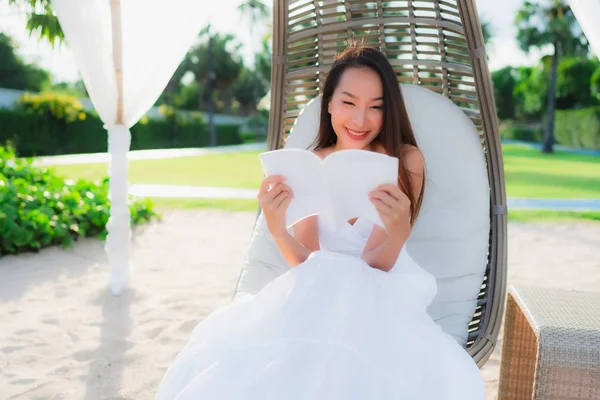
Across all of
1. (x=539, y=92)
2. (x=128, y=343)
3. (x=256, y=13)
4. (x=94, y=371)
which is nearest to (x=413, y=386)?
(x=94, y=371)

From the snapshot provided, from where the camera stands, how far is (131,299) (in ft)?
11.4

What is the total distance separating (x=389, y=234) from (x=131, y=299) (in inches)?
90.5

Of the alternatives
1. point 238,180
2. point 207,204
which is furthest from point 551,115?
Result: point 207,204

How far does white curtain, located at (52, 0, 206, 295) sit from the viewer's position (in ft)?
10.1

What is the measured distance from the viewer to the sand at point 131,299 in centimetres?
243

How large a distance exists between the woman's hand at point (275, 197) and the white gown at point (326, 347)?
6.8 inches

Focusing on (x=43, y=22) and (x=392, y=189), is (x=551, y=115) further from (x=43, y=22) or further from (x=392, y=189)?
(x=392, y=189)

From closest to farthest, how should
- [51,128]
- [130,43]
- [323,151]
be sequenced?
[323,151]
[130,43]
[51,128]

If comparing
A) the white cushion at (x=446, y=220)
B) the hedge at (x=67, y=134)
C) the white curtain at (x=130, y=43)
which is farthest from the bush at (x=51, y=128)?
the white cushion at (x=446, y=220)

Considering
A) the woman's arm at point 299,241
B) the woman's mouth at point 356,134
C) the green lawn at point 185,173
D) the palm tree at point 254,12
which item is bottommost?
the green lawn at point 185,173

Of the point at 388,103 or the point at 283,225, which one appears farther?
the point at 388,103

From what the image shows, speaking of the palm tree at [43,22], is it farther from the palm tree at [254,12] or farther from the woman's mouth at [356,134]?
the palm tree at [254,12]

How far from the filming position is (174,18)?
3.14 meters

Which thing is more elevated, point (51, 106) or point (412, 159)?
point (51, 106)
